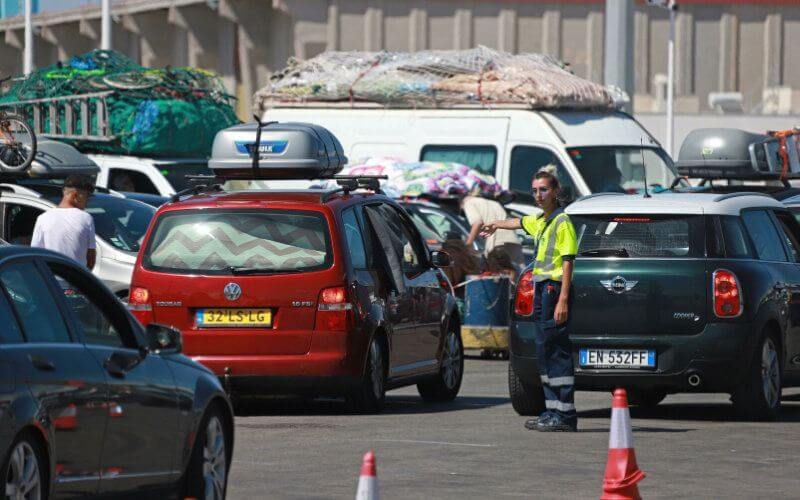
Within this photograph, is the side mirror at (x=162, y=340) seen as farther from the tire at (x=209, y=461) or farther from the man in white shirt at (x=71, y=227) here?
the man in white shirt at (x=71, y=227)

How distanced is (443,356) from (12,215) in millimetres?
5155

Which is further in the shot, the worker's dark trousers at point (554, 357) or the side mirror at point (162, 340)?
the worker's dark trousers at point (554, 357)

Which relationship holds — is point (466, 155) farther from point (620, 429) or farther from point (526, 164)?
point (620, 429)

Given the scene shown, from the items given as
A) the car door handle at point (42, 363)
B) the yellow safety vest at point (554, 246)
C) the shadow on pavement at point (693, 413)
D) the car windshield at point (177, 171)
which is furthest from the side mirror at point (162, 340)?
the car windshield at point (177, 171)

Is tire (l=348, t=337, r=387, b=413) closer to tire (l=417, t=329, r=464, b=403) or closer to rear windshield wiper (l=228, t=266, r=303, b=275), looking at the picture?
rear windshield wiper (l=228, t=266, r=303, b=275)

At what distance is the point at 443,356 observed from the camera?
647 inches

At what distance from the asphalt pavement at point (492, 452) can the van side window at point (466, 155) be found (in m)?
11.3

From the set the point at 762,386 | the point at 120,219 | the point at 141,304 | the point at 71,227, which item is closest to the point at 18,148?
the point at 120,219

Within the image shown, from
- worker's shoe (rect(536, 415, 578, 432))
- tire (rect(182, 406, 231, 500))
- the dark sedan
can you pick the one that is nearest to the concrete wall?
worker's shoe (rect(536, 415, 578, 432))

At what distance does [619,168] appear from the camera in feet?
90.5

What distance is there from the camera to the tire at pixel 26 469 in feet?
24.7

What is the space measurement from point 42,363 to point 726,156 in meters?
14.9

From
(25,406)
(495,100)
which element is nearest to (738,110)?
(495,100)

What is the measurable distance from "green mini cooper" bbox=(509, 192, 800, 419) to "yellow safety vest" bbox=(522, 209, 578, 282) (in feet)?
1.24
